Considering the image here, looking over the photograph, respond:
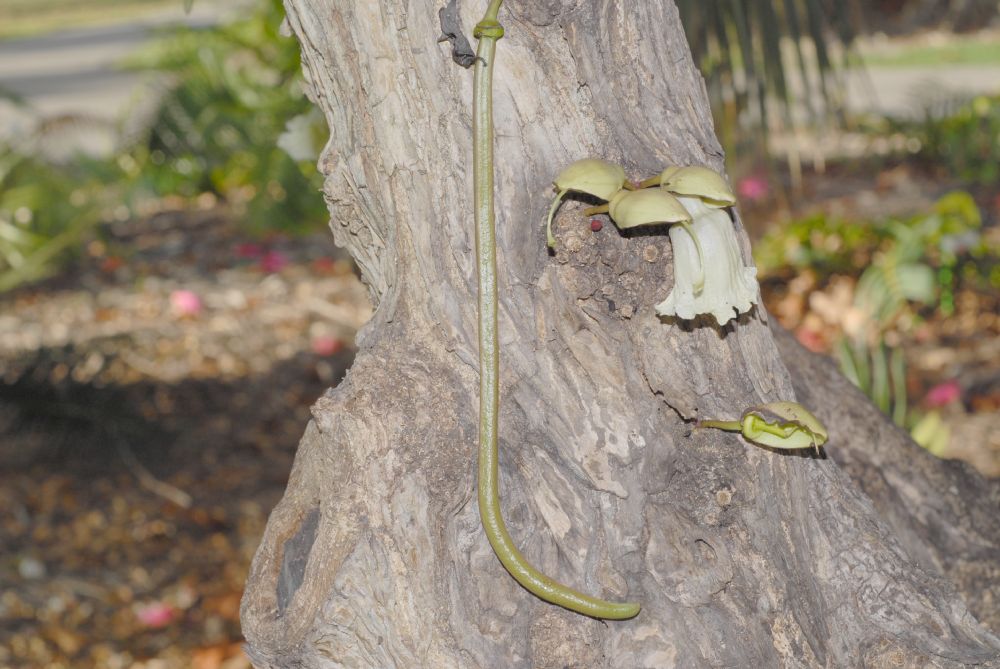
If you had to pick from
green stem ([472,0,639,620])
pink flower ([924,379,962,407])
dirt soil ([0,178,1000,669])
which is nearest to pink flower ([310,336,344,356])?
dirt soil ([0,178,1000,669])

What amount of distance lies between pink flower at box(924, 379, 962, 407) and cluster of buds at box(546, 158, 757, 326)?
238 cm

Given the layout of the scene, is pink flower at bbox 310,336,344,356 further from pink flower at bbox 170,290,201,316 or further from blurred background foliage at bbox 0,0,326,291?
blurred background foliage at bbox 0,0,326,291

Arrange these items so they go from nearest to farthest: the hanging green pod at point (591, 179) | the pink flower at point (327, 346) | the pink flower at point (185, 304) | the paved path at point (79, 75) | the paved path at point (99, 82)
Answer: the hanging green pod at point (591, 179) → the pink flower at point (327, 346) → the pink flower at point (185, 304) → the paved path at point (99, 82) → the paved path at point (79, 75)

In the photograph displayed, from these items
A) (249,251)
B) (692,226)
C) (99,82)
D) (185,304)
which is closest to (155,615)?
(185,304)

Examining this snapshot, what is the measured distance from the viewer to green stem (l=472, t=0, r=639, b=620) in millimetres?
906

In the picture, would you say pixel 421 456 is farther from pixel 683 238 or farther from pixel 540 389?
pixel 683 238

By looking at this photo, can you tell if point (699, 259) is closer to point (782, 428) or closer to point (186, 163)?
point (782, 428)

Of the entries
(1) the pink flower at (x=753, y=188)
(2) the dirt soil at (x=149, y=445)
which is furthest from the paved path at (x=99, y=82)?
(2) the dirt soil at (x=149, y=445)

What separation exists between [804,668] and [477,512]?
0.40m

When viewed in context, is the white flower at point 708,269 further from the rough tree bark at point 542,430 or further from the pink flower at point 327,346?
the pink flower at point 327,346

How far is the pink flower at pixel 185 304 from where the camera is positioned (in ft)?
12.4

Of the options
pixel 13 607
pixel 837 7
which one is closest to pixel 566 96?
pixel 837 7

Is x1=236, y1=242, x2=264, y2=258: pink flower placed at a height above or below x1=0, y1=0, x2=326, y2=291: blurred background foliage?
below

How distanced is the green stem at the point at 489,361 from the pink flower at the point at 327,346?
2.65 metres
